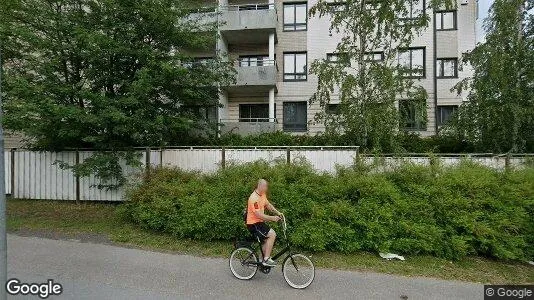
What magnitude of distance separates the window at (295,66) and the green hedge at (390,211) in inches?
493

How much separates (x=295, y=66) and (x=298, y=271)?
15657 mm

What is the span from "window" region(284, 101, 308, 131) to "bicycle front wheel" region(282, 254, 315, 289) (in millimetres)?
14127

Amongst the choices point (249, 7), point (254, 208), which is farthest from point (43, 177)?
point (249, 7)

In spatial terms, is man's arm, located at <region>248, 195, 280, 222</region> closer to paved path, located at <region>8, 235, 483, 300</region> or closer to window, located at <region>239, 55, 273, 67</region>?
paved path, located at <region>8, 235, 483, 300</region>

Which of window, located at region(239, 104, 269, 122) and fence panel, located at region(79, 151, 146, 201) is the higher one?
window, located at region(239, 104, 269, 122)

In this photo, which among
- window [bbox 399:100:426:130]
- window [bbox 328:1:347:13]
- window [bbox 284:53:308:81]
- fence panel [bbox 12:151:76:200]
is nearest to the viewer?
fence panel [bbox 12:151:76:200]

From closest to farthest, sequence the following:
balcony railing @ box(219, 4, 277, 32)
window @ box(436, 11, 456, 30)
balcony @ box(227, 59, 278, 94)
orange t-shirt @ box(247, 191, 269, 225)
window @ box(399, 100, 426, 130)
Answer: orange t-shirt @ box(247, 191, 269, 225)
window @ box(399, 100, 426, 130)
balcony @ box(227, 59, 278, 94)
balcony railing @ box(219, 4, 277, 32)
window @ box(436, 11, 456, 30)

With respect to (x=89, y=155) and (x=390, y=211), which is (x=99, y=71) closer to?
(x=89, y=155)

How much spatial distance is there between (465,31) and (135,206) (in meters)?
19.4

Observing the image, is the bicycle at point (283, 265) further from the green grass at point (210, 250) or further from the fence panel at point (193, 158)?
the fence panel at point (193, 158)

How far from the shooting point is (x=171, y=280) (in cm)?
479

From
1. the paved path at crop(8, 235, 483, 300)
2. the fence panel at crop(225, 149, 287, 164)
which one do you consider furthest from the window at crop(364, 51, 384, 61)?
the paved path at crop(8, 235, 483, 300)

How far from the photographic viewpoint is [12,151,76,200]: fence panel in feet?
33.3

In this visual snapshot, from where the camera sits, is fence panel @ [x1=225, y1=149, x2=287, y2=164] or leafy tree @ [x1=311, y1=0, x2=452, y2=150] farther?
leafy tree @ [x1=311, y1=0, x2=452, y2=150]
